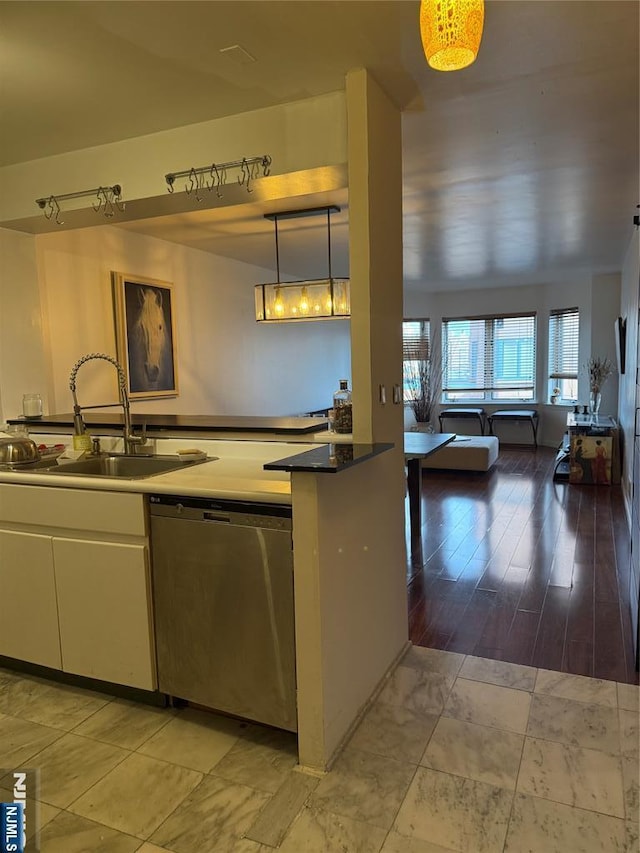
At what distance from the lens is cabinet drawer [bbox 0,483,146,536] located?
215cm

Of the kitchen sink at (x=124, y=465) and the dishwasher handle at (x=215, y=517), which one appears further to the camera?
the kitchen sink at (x=124, y=465)

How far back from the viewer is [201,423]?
2.96m

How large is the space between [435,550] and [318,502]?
2511 mm

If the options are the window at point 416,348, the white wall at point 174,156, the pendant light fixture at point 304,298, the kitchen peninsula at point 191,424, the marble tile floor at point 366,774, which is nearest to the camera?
the marble tile floor at point 366,774

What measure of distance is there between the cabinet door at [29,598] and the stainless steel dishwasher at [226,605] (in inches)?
20.4

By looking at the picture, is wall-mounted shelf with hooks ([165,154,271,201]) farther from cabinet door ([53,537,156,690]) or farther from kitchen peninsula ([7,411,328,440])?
cabinet door ([53,537,156,690])

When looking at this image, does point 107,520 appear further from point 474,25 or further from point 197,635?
point 474,25

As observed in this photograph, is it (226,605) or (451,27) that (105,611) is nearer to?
(226,605)

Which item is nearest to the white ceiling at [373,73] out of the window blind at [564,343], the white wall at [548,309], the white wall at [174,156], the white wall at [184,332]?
the white wall at [174,156]

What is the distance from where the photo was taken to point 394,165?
7.97ft

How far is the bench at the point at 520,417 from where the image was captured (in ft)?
27.9

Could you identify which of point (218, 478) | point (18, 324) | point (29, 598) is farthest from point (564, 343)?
point (29, 598)

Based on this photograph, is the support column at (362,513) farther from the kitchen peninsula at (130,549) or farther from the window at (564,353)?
the window at (564,353)

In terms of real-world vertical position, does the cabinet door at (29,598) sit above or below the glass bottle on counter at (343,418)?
below
